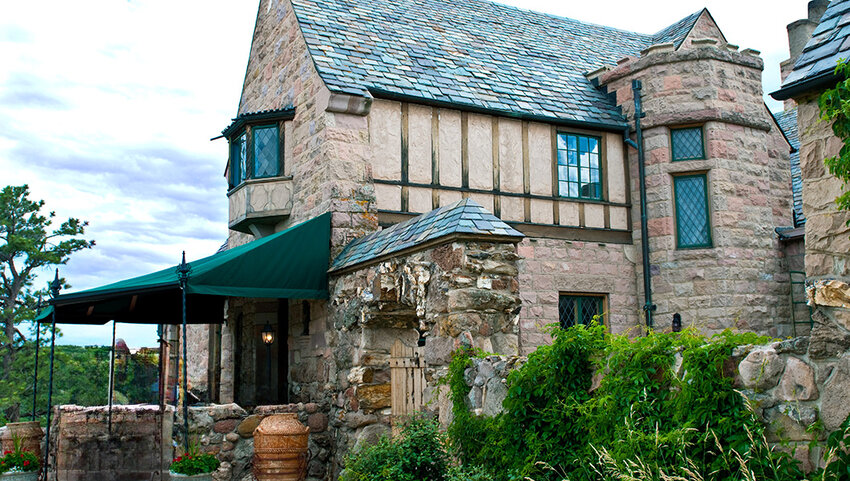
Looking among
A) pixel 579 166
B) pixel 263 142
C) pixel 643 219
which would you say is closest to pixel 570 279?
pixel 643 219

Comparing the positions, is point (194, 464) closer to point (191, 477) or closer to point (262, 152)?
point (191, 477)

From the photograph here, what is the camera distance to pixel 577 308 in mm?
13195

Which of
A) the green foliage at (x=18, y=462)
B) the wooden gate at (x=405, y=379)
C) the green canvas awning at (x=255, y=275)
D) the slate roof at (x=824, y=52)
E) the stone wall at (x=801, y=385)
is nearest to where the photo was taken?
the stone wall at (x=801, y=385)

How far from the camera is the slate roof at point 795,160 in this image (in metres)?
14.4

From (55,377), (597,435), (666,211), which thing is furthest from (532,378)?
(55,377)

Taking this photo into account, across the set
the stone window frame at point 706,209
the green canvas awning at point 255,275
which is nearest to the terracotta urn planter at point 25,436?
the green canvas awning at point 255,275

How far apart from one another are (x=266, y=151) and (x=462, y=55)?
13.5ft

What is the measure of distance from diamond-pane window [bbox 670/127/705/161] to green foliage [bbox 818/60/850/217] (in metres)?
8.84

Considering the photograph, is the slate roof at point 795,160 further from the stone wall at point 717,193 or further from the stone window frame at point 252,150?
the stone window frame at point 252,150

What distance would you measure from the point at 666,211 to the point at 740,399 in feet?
30.8

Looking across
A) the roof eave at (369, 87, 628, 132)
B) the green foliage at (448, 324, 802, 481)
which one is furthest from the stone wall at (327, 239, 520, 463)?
the roof eave at (369, 87, 628, 132)

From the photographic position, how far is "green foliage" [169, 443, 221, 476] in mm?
9086

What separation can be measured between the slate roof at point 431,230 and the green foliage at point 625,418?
2.12 m

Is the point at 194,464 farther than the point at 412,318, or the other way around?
the point at 412,318
